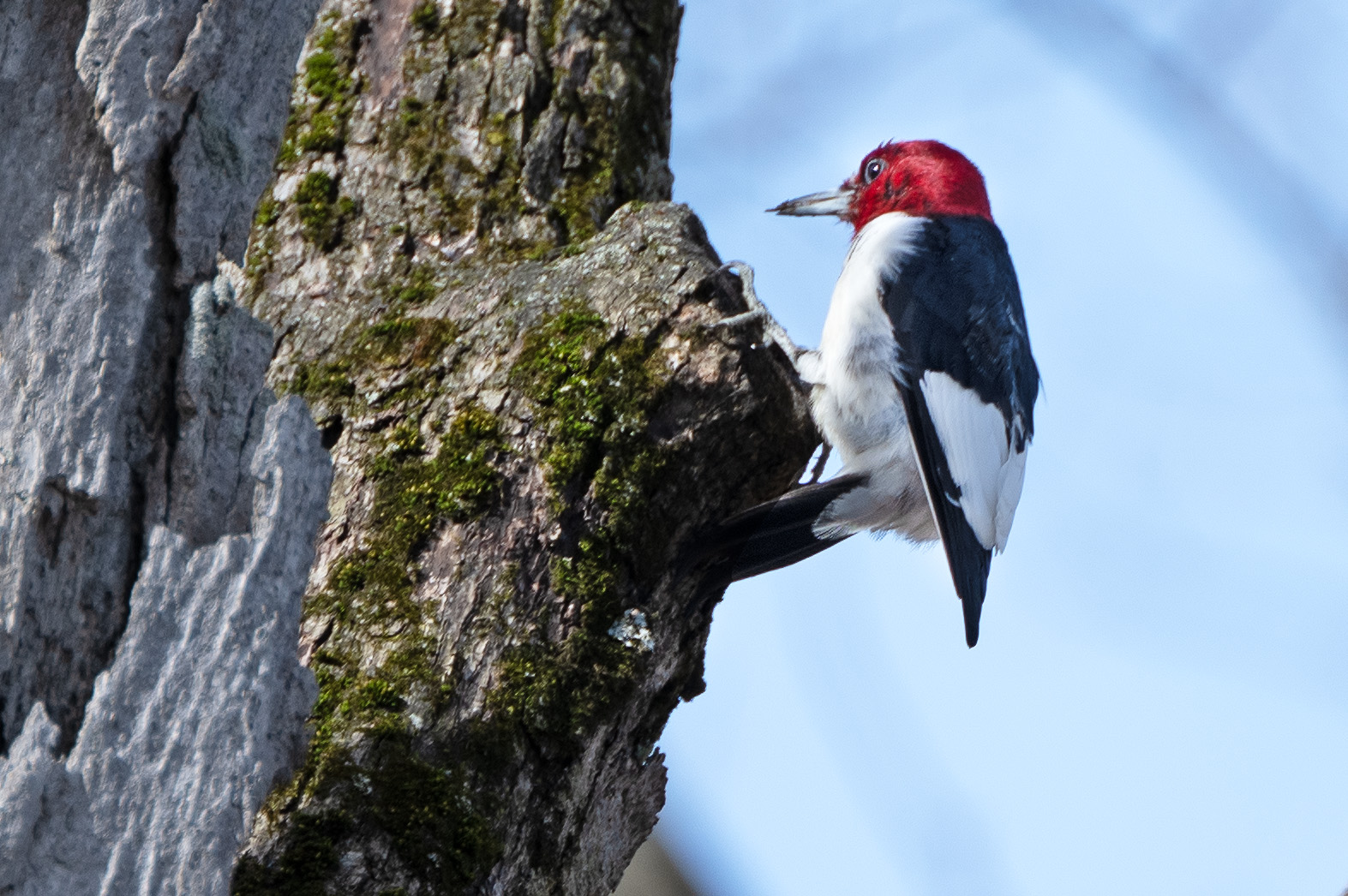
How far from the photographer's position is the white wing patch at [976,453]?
310cm

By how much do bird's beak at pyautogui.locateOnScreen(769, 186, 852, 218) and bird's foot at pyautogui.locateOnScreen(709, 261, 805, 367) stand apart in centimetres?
115

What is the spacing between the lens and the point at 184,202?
1.43 m

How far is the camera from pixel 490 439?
Result: 197 cm

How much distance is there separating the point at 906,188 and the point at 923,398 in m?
1.10

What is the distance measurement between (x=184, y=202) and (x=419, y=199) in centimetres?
108

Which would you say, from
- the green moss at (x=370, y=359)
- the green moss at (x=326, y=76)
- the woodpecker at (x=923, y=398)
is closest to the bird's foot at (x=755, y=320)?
the woodpecker at (x=923, y=398)

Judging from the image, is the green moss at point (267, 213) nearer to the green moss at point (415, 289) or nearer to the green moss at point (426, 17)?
the green moss at point (415, 289)

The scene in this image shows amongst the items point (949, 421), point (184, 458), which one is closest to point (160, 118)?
point (184, 458)

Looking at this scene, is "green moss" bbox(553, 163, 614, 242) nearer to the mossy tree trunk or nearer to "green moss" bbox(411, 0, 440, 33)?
the mossy tree trunk

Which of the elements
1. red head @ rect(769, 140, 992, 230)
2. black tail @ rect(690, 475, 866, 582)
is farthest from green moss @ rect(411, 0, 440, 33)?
red head @ rect(769, 140, 992, 230)

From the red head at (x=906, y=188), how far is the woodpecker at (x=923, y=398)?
0.17m

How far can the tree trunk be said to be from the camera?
1.34 meters

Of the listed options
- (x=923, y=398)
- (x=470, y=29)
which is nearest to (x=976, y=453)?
(x=923, y=398)

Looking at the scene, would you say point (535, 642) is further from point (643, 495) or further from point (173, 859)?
point (173, 859)
